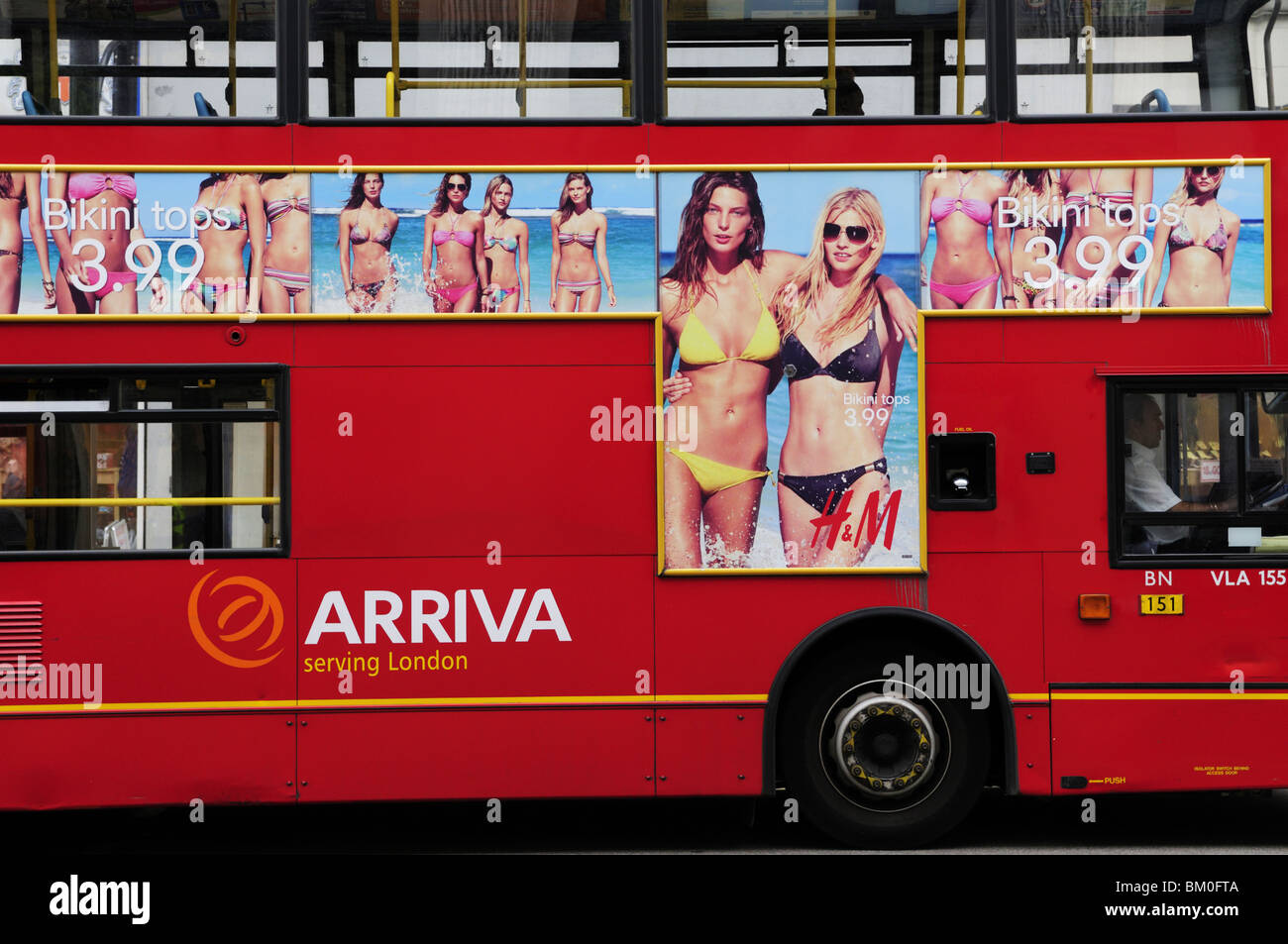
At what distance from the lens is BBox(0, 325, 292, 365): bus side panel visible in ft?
19.9

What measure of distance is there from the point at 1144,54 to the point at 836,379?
7.12ft

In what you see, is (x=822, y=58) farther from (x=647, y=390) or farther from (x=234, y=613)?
(x=234, y=613)

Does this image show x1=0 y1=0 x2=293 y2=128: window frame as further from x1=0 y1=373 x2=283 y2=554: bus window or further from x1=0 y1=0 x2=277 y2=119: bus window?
x1=0 y1=373 x2=283 y2=554: bus window

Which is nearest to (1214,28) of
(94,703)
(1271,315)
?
(1271,315)

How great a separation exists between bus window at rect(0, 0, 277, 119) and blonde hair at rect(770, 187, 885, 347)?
8.67 feet

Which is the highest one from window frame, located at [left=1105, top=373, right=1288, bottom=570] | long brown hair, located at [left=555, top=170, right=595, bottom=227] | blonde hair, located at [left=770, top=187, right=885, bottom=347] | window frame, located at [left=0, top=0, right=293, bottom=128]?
window frame, located at [left=0, top=0, right=293, bottom=128]

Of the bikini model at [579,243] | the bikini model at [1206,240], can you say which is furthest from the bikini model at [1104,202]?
the bikini model at [579,243]

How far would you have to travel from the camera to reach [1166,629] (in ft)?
20.3

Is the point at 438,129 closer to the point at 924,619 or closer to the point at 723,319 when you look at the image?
the point at 723,319

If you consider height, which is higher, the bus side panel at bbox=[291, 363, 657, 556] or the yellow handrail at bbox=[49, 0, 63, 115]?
the yellow handrail at bbox=[49, 0, 63, 115]

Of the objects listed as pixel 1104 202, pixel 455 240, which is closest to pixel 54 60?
pixel 455 240

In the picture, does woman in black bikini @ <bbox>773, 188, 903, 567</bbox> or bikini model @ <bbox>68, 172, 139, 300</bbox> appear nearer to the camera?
bikini model @ <bbox>68, 172, 139, 300</bbox>

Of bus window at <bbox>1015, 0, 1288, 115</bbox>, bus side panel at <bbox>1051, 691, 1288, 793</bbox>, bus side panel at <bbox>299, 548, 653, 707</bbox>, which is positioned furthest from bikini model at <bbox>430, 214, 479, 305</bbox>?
bus side panel at <bbox>1051, 691, 1288, 793</bbox>

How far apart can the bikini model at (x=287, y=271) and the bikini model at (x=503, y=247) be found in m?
0.87
